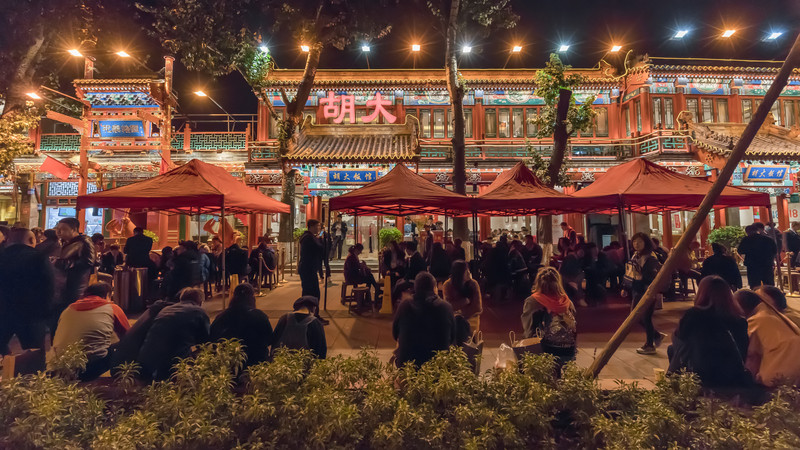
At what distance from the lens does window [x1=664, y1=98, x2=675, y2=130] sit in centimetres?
1712

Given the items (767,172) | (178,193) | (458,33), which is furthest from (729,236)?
(178,193)

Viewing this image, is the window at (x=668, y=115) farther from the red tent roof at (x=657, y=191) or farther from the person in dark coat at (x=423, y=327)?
the person in dark coat at (x=423, y=327)

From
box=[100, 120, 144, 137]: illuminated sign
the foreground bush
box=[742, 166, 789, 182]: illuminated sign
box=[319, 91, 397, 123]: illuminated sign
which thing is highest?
box=[319, 91, 397, 123]: illuminated sign

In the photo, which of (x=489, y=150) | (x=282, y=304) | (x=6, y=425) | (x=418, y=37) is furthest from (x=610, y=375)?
(x=418, y=37)

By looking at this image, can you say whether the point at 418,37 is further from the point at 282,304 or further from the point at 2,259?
the point at 2,259

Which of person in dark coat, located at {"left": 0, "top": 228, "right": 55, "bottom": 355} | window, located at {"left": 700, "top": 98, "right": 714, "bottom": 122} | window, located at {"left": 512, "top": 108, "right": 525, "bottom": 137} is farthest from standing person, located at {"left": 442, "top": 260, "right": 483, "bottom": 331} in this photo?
window, located at {"left": 700, "top": 98, "right": 714, "bottom": 122}

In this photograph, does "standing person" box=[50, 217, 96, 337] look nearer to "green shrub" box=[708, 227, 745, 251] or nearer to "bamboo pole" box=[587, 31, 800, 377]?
"bamboo pole" box=[587, 31, 800, 377]

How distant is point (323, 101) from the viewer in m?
17.3

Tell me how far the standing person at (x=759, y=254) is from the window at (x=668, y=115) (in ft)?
38.3

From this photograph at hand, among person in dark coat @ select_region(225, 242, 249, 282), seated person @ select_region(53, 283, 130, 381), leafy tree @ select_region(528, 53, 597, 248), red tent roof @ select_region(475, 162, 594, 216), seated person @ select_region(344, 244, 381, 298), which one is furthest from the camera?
leafy tree @ select_region(528, 53, 597, 248)

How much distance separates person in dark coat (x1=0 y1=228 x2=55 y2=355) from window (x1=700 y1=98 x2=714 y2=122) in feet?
77.0

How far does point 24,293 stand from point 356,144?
10.0 meters

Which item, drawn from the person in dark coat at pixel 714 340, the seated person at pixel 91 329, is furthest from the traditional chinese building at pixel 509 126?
the person in dark coat at pixel 714 340

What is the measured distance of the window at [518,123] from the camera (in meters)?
18.0
